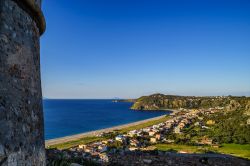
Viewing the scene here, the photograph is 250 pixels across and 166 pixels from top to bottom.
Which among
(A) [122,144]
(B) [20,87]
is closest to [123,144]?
(A) [122,144]

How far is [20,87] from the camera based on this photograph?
11.8 feet

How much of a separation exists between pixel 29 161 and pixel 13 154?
→ 403 millimetres

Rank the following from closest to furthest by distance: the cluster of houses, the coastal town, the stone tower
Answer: the stone tower → the coastal town → the cluster of houses

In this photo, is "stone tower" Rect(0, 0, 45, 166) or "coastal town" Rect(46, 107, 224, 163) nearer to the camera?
"stone tower" Rect(0, 0, 45, 166)

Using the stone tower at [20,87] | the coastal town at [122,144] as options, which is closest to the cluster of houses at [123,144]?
Answer: the coastal town at [122,144]

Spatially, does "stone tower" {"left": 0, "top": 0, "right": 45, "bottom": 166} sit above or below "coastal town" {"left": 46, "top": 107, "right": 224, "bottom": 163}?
above

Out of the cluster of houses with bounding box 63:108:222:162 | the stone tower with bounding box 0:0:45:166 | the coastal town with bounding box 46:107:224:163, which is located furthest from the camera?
the cluster of houses with bounding box 63:108:222:162

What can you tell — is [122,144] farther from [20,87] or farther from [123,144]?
[20,87]

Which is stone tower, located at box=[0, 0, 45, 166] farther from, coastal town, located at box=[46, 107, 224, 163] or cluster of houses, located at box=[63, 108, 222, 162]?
cluster of houses, located at box=[63, 108, 222, 162]

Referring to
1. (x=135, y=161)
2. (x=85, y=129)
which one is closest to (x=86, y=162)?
(x=135, y=161)

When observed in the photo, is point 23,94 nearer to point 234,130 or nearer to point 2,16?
point 2,16

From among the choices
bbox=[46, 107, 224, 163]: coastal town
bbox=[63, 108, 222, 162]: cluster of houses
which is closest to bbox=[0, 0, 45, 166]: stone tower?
bbox=[46, 107, 224, 163]: coastal town

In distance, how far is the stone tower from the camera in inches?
128

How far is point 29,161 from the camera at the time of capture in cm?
362
